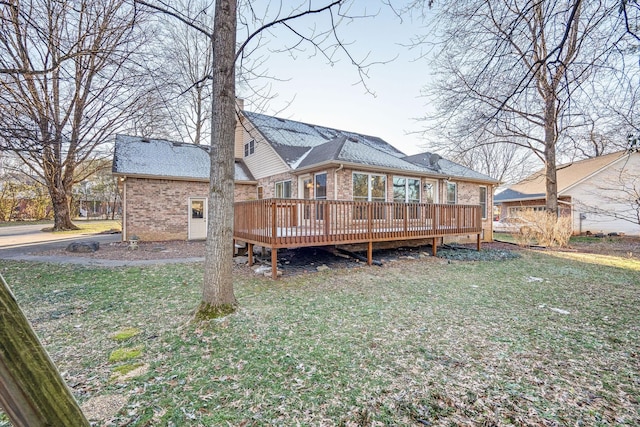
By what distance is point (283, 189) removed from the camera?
12.5 metres

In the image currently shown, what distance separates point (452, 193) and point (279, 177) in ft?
26.1

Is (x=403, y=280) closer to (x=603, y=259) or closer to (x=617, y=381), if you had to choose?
(x=617, y=381)

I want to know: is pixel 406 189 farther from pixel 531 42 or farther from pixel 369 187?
pixel 531 42

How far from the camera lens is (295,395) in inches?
104

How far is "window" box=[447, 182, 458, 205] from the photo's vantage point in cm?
1338

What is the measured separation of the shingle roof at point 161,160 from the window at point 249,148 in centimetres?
66

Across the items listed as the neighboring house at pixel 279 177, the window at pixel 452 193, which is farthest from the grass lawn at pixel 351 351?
the window at pixel 452 193

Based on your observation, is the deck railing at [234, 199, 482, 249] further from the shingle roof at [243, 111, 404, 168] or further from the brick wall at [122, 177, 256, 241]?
the brick wall at [122, 177, 256, 241]

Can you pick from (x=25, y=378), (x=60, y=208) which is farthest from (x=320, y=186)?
(x=60, y=208)

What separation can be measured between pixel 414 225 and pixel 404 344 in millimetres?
6512

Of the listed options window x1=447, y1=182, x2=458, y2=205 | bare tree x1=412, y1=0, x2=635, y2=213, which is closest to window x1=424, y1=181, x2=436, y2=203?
window x1=447, y1=182, x2=458, y2=205

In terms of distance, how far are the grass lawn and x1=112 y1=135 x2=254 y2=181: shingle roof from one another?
23.4 ft

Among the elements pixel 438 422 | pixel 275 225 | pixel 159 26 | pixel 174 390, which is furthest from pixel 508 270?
pixel 159 26

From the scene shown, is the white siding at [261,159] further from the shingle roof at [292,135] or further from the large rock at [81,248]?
the large rock at [81,248]
